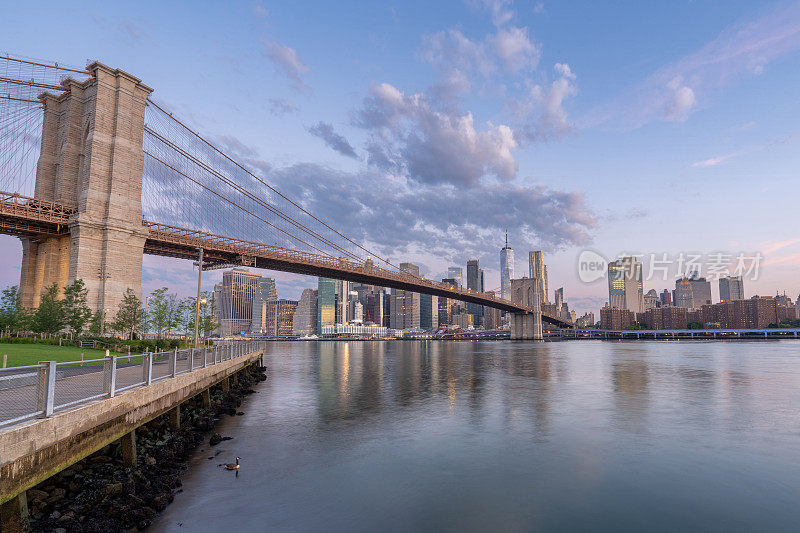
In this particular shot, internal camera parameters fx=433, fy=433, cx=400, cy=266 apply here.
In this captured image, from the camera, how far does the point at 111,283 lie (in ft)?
129

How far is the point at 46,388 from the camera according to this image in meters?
8.55

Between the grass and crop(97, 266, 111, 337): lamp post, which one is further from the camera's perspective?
crop(97, 266, 111, 337): lamp post

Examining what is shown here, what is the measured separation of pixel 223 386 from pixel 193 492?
17.8m

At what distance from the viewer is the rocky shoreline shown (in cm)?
936

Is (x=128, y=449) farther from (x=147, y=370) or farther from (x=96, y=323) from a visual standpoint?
(x=96, y=323)

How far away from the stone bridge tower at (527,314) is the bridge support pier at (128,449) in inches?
6641

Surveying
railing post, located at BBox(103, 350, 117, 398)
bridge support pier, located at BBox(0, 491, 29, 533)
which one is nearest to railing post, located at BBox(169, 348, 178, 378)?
railing post, located at BBox(103, 350, 117, 398)

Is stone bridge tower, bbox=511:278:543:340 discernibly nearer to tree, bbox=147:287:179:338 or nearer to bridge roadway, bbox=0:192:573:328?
bridge roadway, bbox=0:192:573:328

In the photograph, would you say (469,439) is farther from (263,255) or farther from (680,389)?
(263,255)

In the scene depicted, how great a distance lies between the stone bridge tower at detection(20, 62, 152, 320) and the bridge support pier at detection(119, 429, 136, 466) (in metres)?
30.8

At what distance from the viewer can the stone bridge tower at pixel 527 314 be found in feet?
570

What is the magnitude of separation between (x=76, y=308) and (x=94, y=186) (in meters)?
11.8

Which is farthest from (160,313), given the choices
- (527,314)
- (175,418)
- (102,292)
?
(527,314)

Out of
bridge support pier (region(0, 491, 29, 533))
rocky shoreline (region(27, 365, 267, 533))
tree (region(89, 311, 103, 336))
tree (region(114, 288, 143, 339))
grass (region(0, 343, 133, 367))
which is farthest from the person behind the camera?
tree (region(114, 288, 143, 339))
